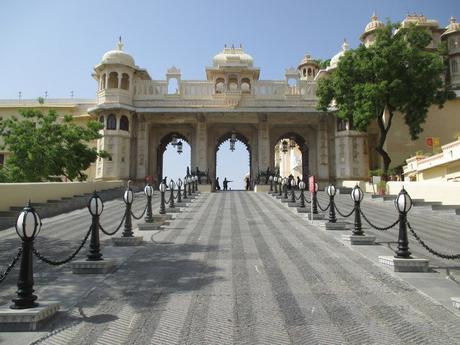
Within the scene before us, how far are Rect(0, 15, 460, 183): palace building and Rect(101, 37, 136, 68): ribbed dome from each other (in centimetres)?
9

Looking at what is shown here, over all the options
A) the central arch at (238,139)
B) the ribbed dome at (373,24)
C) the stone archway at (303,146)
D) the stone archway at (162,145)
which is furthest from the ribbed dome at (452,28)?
the stone archway at (162,145)

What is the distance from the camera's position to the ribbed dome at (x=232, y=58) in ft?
105

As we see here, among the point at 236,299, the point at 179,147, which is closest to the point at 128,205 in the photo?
the point at 236,299

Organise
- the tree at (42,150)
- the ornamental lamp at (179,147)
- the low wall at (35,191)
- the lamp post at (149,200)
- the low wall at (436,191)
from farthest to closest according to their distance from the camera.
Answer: the ornamental lamp at (179,147)
the tree at (42,150)
the low wall at (436,191)
the low wall at (35,191)
the lamp post at (149,200)

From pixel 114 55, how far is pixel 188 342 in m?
30.1

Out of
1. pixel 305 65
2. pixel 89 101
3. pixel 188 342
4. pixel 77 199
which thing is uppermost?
pixel 305 65

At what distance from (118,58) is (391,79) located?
66.9 ft

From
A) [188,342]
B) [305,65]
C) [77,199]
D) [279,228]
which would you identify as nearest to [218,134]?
[77,199]

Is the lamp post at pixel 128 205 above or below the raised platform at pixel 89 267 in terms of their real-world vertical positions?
above

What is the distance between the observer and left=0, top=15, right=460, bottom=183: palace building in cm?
2948

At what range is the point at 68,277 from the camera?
6.13 metres

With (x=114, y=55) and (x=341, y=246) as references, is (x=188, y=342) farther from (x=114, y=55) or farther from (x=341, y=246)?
(x=114, y=55)

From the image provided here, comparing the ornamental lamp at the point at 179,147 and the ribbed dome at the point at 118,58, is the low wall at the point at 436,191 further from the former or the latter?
the ribbed dome at the point at 118,58

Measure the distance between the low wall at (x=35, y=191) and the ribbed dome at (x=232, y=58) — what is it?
54.0 feet
